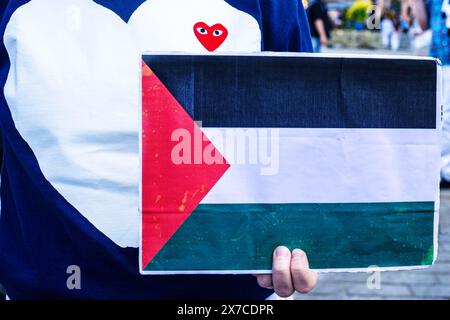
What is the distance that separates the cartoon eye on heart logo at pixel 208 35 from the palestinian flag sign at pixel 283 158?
0.25 meters

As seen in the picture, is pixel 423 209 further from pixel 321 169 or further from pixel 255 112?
pixel 255 112

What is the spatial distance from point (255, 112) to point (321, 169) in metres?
0.14

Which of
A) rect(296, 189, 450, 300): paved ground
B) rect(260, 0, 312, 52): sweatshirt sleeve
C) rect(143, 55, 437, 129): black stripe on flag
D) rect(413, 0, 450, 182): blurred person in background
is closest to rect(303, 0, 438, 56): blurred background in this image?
rect(413, 0, 450, 182): blurred person in background

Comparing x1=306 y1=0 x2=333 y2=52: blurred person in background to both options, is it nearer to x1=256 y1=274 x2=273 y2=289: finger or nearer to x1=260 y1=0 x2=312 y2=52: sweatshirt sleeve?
x1=260 y1=0 x2=312 y2=52: sweatshirt sleeve

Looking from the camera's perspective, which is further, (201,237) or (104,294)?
(104,294)

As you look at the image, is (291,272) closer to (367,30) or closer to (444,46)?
(444,46)

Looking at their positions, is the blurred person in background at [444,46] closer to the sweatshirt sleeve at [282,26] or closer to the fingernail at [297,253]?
the sweatshirt sleeve at [282,26]

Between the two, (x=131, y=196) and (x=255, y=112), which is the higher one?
(x=255, y=112)

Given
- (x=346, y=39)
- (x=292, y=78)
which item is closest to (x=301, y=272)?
(x=292, y=78)

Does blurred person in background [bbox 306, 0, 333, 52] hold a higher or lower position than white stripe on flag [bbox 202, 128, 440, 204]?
higher

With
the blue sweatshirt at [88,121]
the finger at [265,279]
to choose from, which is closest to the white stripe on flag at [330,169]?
the finger at [265,279]

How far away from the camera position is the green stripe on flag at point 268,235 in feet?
3.47

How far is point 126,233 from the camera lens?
1.28 m

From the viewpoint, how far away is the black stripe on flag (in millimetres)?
1035
